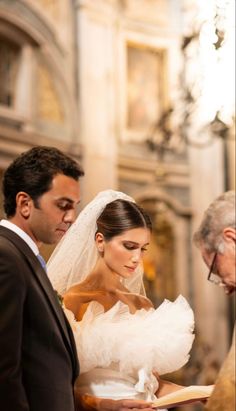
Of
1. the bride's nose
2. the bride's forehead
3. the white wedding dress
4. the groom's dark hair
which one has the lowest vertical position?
the white wedding dress

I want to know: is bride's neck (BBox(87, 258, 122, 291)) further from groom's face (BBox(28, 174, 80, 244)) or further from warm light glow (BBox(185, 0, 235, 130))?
warm light glow (BBox(185, 0, 235, 130))

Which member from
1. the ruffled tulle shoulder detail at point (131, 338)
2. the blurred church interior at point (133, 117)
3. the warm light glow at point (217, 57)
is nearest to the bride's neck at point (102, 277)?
the ruffled tulle shoulder detail at point (131, 338)

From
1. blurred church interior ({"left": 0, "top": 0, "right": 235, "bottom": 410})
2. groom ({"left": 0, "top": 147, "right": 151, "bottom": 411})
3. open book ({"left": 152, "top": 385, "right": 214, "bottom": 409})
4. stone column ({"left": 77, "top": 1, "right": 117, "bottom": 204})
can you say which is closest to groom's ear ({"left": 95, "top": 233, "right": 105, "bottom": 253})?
groom ({"left": 0, "top": 147, "right": 151, "bottom": 411})

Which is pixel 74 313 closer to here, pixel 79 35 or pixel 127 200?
pixel 127 200

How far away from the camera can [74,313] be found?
338 cm

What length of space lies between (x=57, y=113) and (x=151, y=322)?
307 inches

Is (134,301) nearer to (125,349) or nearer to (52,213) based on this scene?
(125,349)

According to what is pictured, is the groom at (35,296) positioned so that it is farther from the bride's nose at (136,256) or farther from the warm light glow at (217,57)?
the warm light glow at (217,57)

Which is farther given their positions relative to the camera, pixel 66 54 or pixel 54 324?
pixel 66 54

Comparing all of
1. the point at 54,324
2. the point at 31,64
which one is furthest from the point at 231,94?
the point at 54,324

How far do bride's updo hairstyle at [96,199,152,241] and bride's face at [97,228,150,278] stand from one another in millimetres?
24

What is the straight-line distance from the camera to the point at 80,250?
11.8 ft

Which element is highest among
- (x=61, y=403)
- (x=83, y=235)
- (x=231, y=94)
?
(x=231, y=94)

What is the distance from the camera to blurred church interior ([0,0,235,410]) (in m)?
10.4
